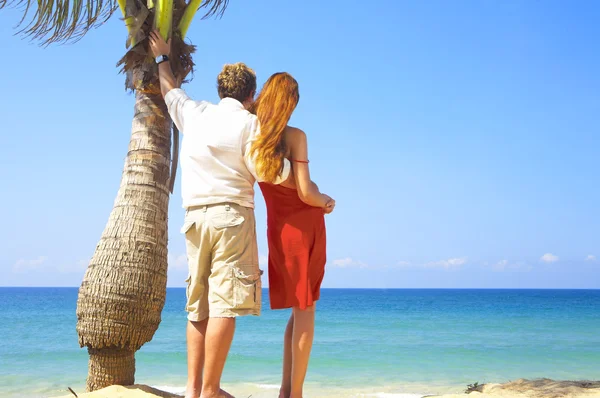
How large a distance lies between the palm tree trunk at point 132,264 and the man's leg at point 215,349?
159cm

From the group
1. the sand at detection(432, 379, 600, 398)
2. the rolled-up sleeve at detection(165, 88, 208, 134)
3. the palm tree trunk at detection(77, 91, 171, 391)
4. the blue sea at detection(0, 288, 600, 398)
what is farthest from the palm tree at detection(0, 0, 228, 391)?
the blue sea at detection(0, 288, 600, 398)

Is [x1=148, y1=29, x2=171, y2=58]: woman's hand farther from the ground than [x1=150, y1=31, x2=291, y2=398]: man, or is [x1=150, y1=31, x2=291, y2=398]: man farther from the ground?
[x1=148, y1=29, x2=171, y2=58]: woman's hand

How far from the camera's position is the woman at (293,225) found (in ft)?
13.0

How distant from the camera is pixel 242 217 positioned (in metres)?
3.87

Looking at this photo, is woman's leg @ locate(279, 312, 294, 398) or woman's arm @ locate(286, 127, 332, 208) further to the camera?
woman's leg @ locate(279, 312, 294, 398)

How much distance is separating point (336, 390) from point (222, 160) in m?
8.40

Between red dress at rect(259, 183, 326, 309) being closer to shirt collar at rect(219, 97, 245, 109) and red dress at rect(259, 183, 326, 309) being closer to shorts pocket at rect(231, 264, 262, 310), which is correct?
shorts pocket at rect(231, 264, 262, 310)

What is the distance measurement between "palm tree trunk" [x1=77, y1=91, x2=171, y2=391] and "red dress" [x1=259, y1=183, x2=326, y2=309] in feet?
5.40

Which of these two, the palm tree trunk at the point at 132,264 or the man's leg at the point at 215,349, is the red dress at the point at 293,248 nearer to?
the man's leg at the point at 215,349

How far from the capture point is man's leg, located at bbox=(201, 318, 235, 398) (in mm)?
3846

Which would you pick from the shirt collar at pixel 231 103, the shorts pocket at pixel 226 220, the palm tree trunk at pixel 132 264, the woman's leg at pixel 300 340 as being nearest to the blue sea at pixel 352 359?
the palm tree trunk at pixel 132 264

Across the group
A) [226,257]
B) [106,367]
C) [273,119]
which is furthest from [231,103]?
[106,367]

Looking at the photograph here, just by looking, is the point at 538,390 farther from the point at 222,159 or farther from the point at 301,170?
the point at 222,159

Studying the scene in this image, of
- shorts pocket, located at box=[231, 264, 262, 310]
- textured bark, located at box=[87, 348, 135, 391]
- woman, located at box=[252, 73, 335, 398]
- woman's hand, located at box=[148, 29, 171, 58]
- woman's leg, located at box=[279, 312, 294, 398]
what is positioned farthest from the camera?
textured bark, located at box=[87, 348, 135, 391]
